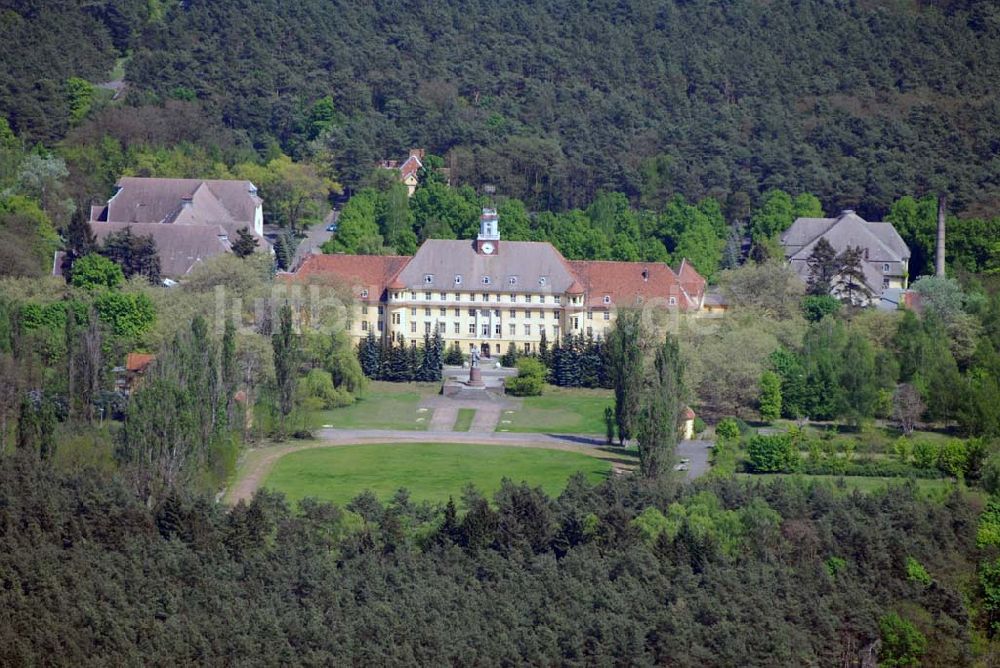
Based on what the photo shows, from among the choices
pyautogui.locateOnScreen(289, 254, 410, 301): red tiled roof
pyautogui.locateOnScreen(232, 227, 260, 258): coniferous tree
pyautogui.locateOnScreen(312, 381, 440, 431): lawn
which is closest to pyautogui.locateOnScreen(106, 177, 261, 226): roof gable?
pyautogui.locateOnScreen(232, 227, 260, 258): coniferous tree

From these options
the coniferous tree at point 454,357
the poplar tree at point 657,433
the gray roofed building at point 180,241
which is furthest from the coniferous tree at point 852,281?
the gray roofed building at point 180,241

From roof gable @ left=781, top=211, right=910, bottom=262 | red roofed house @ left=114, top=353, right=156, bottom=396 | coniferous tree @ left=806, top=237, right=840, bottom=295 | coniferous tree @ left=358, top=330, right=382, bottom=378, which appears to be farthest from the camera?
roof gable @ left=781, top=211, right=910, bottom=262

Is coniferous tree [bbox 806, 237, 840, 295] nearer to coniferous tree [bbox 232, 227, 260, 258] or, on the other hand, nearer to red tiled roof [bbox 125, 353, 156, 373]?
coniferous tree [bbox 232, 227, 260, 258]

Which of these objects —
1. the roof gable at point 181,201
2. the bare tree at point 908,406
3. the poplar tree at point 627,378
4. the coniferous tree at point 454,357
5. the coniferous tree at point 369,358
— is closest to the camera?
the poplar tree at point 627,378

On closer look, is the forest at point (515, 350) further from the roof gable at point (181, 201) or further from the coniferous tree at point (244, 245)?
the roof gable at point (181, 201)

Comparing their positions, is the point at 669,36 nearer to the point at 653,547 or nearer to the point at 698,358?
the point at 698,358

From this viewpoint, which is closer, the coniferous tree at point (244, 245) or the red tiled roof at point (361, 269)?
the red tiled roof at point (361, 269)
